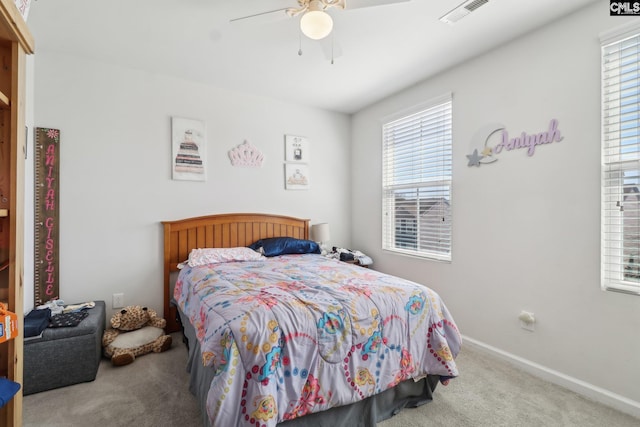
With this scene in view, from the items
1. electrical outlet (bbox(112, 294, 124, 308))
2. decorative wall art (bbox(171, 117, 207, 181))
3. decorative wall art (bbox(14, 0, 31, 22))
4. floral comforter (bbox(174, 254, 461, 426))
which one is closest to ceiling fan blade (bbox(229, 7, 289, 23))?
decorative wall art (bbox(14, 0, 31, 22))

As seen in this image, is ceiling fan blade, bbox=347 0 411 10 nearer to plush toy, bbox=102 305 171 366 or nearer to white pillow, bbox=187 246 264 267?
white pillow, bbox=187 246 264 267

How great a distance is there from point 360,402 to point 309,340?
54cm

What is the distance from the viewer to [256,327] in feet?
4.62

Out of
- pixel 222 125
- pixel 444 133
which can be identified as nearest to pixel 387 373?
pixel 444 133

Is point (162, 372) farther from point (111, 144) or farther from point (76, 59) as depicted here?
point (76, 59)

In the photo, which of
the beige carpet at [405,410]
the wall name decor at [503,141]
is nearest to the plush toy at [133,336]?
the beige carpet at [405,410]

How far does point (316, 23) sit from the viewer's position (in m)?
1.71

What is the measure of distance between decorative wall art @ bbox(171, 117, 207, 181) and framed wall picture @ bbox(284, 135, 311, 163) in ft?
3.33

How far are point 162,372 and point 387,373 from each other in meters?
1.69

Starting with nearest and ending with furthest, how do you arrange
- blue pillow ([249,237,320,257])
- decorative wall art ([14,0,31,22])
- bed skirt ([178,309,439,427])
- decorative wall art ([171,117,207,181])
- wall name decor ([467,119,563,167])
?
decorative wall art ([14,0,31,22]), bed skirt ([178,309,439,427]), wall name decor ([467,119,563,167]), decorative wall art ([171,117,207,181]), blue pillow ([249,237,320,257])

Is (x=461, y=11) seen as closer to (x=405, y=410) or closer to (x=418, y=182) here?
(x=418, y=182)

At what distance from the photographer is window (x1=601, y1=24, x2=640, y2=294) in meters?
1.86

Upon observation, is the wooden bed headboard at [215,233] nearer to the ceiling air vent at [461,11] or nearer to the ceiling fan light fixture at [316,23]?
the ceiling fan light fixture at [316,23]

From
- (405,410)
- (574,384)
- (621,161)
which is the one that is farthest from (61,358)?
(621,161)
